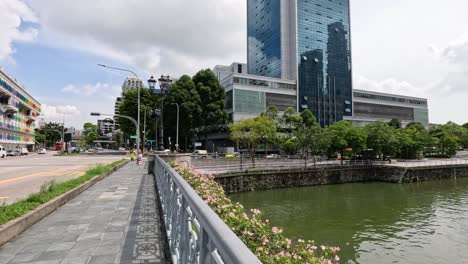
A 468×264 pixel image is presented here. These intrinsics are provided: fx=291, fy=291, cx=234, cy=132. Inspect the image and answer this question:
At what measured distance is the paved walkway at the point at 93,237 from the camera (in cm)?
406

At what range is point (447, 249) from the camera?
11.6m

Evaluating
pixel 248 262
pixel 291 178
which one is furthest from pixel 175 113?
pixel 248 262

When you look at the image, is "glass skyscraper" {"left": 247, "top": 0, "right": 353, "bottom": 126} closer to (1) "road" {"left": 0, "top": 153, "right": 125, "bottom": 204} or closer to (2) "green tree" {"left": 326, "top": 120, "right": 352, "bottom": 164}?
(2) "green tree" {"left": 326, "top": 120, "right": 352, "bottom": 164}

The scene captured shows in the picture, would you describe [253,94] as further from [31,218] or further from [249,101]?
[31,218]

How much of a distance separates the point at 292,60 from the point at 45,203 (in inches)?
2992

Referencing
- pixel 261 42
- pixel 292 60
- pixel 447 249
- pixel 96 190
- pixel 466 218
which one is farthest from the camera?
pixel 261 42

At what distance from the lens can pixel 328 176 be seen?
33438mm

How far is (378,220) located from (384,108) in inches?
2943

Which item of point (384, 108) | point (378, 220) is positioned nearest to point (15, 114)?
point (378, 220)

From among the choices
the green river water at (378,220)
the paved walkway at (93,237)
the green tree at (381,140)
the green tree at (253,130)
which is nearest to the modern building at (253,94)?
the green tree at (253,130)

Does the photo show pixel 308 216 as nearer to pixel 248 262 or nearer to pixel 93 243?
pixel 93 243

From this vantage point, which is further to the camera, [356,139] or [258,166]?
[356,139]

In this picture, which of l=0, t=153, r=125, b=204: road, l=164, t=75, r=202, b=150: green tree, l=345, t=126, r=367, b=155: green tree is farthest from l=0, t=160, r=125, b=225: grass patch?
l=164, t=75, r=202, b=150: green tree

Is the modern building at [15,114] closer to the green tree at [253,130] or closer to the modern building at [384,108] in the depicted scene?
the green tree at [253,130]
